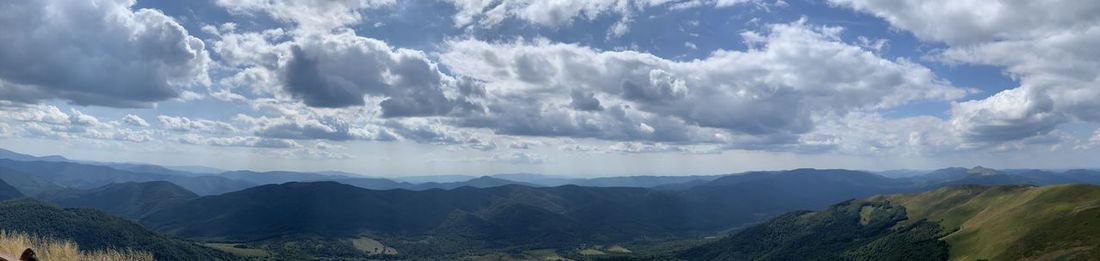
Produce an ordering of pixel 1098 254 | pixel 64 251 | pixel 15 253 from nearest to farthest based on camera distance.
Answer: pixel 15 253 → pixel 64 251 → pixel 1098 254

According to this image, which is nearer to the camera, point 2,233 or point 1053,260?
point 2,233

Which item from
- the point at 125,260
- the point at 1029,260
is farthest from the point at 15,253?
the point at 1029,260

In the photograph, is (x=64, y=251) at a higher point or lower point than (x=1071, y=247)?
higher

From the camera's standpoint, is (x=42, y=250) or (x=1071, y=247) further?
(x=1071, y=247)

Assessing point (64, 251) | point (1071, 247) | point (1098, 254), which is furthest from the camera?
point (1071, 247)

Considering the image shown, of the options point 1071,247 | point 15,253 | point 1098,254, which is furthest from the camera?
point 1071,247

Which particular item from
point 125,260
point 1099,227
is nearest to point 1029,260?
point 1099,227

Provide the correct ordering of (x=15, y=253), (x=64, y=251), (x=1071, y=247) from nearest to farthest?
(x=15, y=253), (x=64, y=251), (x=1071, y=247)

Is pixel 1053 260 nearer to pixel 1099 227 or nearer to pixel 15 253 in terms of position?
pixel 1099 227

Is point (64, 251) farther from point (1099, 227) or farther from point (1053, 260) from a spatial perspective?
point (1099, 227)
